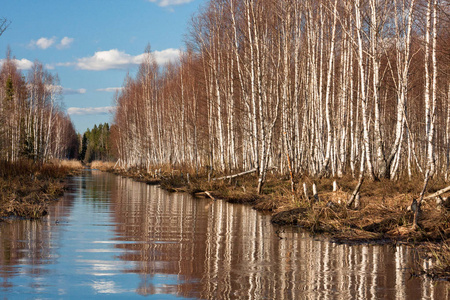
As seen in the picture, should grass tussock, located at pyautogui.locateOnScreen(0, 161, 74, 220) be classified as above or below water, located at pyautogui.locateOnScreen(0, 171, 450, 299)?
above

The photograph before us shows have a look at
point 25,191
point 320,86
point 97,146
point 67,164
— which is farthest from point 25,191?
point 97,146

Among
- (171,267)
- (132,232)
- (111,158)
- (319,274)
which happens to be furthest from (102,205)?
(111,158)

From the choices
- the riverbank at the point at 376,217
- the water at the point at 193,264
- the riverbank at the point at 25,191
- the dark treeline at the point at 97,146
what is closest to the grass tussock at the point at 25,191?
the riverbank at the point at 25,191

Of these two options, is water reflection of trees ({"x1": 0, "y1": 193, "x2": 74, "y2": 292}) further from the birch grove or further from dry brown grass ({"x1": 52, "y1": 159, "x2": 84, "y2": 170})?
dry brown grass ({"x1": 52, "y1": 159, "x2": 84, "y2": 170})

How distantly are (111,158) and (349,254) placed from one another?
11252 cm

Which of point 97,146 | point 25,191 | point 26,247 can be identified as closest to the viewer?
point 26,247

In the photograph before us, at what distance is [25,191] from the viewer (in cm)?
1834

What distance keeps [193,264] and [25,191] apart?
12.4 metres

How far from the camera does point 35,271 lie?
7098 millimetres

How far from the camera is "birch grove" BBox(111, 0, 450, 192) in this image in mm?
17300

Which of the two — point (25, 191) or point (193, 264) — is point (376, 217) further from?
point (25, 191)

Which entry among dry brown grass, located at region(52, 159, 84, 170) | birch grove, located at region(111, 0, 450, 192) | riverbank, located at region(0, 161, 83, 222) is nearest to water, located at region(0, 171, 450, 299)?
riverbank, located at region(0, 161, 83, 222)

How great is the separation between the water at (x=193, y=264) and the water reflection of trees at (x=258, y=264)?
0.01 meters

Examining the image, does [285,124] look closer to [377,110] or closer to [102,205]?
[377,110]
